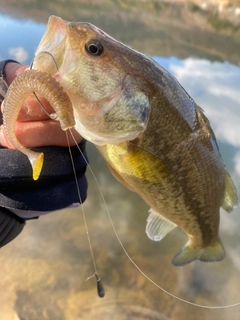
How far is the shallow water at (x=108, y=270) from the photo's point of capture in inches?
96.2

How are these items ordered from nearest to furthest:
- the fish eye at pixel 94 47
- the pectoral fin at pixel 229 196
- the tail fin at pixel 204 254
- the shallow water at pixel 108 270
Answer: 1. the fish eye at pixel 94 47
2. the pectoral fin at pixel 229 196
3. the tail fin at pixel 204 254
4. the shallow water at pixel 108 270

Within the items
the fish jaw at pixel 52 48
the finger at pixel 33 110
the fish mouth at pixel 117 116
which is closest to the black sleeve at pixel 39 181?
the finger at pixel 33 110

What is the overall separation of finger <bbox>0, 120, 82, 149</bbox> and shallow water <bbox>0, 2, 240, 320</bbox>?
1716 mm

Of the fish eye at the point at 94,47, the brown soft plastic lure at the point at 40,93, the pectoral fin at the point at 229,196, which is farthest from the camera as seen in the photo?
the pectoral fin at the point at 229,196

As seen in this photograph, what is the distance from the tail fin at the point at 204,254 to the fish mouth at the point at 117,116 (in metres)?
0.93

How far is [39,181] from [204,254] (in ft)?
3.36

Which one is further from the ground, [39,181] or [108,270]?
[39,181]

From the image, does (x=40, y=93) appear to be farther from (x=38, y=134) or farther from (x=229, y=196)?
(x=229, y=196)

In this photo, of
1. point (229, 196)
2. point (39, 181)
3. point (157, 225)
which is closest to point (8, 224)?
point (39, 181)

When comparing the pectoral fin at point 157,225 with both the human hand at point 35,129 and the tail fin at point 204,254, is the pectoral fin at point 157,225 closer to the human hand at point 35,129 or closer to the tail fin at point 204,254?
the tail fin at point 204,254

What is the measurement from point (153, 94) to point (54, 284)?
6.66ft

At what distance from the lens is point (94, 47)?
3.10ft

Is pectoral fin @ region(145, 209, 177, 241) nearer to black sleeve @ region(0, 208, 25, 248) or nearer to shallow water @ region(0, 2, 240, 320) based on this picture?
black sleeve @ region(0, 208, 25, 248)

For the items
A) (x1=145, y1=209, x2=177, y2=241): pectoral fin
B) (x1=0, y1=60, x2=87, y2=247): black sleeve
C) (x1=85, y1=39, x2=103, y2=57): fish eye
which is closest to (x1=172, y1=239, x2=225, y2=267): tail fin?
(x1=145, y1=209, x2=177, y2=241): pectoral fin
